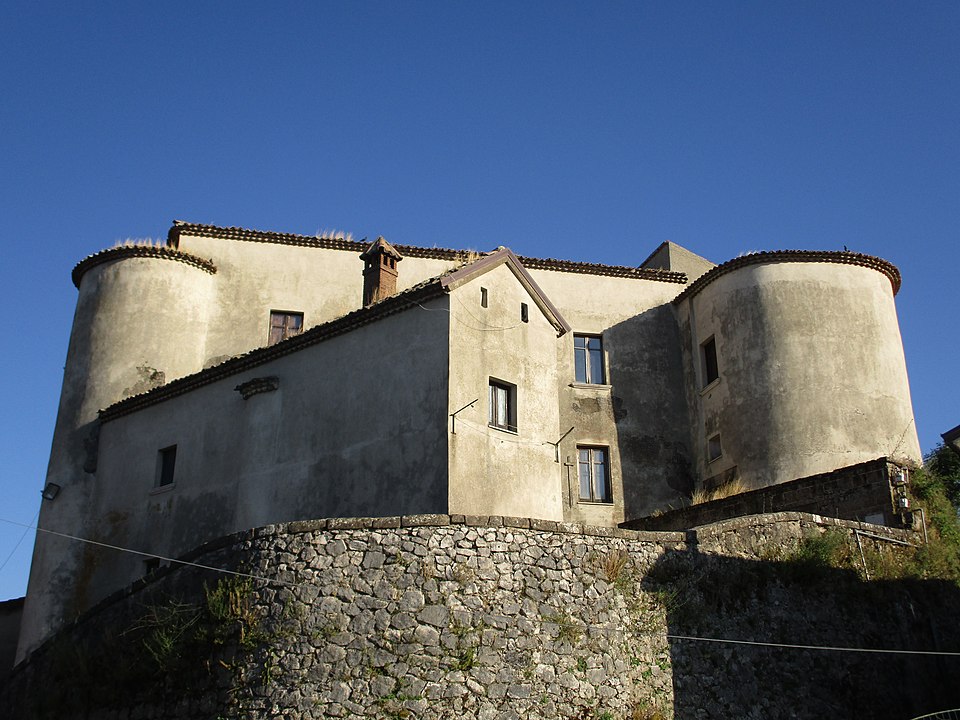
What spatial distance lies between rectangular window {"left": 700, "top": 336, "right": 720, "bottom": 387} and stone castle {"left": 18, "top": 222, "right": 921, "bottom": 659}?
7 centimetres

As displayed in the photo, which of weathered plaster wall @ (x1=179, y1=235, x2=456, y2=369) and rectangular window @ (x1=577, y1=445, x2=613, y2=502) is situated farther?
weathered plaster wall @ (x1=179, y1=235, x2=456, y2=369)

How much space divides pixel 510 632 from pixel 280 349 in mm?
11180

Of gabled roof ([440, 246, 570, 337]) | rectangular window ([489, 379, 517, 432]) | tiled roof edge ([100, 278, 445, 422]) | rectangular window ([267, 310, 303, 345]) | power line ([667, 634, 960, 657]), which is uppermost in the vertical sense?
rectangular window ([267, 310, 303, 345])

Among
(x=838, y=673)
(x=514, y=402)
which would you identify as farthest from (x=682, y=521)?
(x=838, y=673)

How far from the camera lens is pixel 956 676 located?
59.8ft

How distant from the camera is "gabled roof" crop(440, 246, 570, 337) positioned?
21781 millimetres

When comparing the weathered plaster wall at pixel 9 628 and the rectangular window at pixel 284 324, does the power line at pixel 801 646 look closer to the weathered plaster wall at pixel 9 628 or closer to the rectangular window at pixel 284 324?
the rectangular window at pixel 284 324

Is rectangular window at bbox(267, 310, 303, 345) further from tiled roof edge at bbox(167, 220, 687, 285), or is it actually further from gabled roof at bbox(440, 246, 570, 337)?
gabled roof at bbox(440, 246, 570, 337)

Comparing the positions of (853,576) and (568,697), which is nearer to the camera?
(568,697)

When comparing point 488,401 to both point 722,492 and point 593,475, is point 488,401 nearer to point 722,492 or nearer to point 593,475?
point 722,492

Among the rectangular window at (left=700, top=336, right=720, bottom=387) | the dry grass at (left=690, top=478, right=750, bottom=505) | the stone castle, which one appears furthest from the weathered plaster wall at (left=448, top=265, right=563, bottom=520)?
the rectangular window at (left=700, top=336, right=720, bottom=387)

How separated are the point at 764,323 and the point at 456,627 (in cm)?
1614

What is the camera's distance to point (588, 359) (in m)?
31.7

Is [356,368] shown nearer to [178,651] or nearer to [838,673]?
[178,651]
